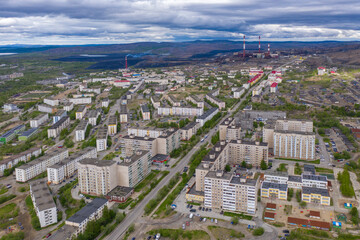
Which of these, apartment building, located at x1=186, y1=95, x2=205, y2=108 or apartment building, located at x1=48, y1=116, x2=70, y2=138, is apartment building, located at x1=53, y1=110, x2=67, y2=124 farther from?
apartment building, located at x1=186, y1=95, x2=205, y2=108

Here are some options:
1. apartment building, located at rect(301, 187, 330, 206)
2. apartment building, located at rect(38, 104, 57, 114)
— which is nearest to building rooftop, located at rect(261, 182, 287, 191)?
apartment building, located at rect(301, 187, 330, 206)

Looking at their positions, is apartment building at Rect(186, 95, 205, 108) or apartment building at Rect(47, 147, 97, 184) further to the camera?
apartment building at Rect(186, 95, 205, 108)

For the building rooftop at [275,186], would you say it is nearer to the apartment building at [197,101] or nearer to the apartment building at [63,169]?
the apartment building at [63,169]

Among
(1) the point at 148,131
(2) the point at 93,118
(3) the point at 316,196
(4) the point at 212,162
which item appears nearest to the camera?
(3) the point at 316,196

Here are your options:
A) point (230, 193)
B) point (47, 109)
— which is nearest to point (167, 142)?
point (230, 193)

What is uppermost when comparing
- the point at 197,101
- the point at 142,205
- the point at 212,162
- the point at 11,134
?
the point at 212,162

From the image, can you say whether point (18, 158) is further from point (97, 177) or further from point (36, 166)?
point (97, 177)
